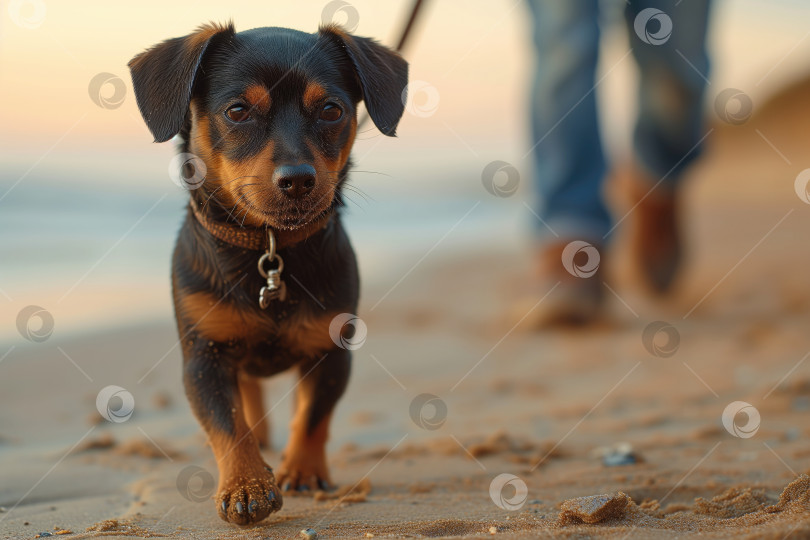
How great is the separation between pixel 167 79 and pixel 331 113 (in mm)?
→ 485

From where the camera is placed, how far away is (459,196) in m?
16.4

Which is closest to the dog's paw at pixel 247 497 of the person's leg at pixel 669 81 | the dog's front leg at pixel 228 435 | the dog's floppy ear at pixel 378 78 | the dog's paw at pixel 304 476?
the dog's front leg at pixel 228 435

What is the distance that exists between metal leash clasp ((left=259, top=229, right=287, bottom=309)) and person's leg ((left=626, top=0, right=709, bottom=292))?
3.09m

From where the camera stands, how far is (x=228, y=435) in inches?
97.5

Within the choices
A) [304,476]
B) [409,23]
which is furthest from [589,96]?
[304,476]

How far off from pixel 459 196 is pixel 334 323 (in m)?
13.9

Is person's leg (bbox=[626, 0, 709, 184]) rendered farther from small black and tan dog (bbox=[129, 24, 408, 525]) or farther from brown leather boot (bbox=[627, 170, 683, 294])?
small black and tan dog (bbox=[129, 24, 408, 525])

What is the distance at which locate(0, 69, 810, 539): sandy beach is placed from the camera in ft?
7.48

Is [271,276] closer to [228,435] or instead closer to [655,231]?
[228,435]

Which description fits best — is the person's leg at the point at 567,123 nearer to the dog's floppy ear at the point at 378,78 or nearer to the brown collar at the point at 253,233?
the dog's floppy ear at the point at 378,78

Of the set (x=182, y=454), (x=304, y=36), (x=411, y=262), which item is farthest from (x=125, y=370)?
(x=411, y=262)

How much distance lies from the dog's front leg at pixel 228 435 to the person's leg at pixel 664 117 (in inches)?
132

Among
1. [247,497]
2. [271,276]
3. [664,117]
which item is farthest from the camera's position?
[664,117]

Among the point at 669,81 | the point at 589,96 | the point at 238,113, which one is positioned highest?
the point at 669,81
